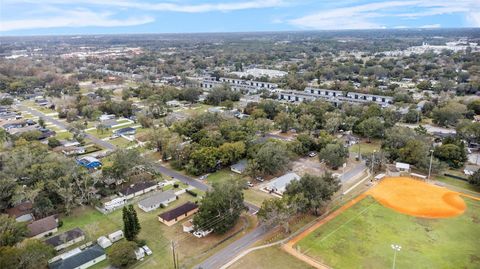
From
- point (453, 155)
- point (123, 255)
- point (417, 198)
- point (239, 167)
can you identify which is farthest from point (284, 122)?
point (123, 255)

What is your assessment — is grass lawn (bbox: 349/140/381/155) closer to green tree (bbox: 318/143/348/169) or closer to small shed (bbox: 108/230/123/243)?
green tree (bbox: 318/143/348/169)

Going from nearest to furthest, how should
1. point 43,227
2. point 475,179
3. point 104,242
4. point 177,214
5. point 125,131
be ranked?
point 104,242, point 43,227, point 177,214, point 475,179, point 125,131

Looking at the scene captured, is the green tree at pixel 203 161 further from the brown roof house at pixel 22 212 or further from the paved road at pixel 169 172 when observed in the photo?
the brown roof house at pixel 22 212

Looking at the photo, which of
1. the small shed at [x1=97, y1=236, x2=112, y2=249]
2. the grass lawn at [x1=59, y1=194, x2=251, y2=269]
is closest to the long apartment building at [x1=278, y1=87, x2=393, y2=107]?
the grass lawn at [x1=59, y1=194, x2=251, y2=269]

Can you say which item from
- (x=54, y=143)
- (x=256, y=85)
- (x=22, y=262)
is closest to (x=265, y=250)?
(x=22, y=262)

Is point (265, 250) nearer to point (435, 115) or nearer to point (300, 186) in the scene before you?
point (300, 186)

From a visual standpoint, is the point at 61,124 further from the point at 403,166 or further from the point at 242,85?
the point at 403,166
